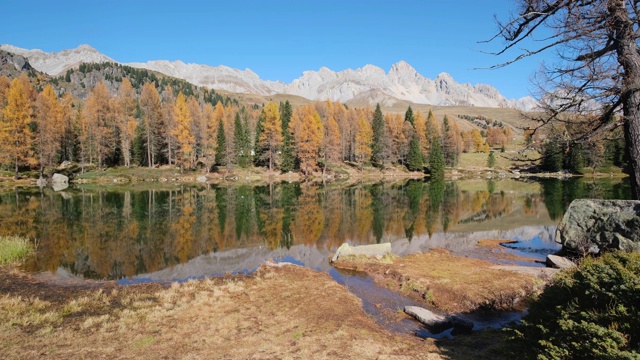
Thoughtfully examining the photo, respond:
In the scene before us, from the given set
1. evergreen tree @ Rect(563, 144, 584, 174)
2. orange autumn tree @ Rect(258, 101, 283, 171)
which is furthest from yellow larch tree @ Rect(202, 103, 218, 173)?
evergreen tree @ Rect(563, 144, 584, 174)

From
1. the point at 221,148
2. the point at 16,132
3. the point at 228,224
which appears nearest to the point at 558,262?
the point at 228,224

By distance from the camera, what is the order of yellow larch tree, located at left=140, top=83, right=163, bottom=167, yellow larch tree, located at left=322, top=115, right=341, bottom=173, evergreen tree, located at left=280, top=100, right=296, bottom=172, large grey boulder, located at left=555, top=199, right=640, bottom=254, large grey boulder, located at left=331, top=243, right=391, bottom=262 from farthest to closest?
yellow larch tree, located at left=322, top=115, right=341, bottom=173
evergreen tree, located at left=280, top=100, right=296, bottom=172
yellow larch tree, located at left=140, top=83, right=163, bottom=167
large grey boulder, located at left=331, top=243, right=391, bottom=262
large grey boulder, located at left=555, top=199, right=640, bottom=254

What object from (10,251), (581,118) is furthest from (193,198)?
(581,118)

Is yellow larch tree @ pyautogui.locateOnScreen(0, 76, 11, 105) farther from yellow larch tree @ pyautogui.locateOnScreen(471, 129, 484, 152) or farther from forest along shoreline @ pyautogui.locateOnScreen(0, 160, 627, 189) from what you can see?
yellow larch tree @ pyautogui.locateOnScreen(471, 129, 484, 152)

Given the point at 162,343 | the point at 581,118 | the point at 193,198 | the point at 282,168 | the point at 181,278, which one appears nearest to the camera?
the point at 581,118

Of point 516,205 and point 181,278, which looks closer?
point 181,278

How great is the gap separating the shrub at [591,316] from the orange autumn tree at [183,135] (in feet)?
248

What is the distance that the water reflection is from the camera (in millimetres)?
20094

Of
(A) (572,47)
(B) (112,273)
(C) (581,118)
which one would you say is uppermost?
(A) (572,47)

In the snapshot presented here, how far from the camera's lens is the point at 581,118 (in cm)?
799

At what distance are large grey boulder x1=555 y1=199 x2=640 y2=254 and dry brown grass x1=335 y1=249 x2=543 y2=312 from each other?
4.02 metres

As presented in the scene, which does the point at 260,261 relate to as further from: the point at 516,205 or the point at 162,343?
the point at 516,205

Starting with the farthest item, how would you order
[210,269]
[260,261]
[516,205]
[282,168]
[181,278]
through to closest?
[282,168] < [516,205] < [260,261] < [210,269] < [181,278]

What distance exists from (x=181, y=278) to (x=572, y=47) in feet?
54.3
